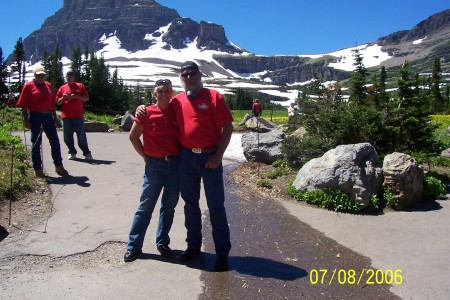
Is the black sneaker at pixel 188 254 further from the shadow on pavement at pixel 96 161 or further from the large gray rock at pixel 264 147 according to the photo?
the large gray rock at pixel 264 147

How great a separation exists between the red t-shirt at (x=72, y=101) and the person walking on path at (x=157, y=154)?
6.05 m

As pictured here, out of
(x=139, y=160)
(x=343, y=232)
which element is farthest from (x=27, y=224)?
(x=139, y=160)

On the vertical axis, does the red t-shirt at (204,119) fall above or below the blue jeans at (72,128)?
above

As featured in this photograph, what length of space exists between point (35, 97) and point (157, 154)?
189 inches

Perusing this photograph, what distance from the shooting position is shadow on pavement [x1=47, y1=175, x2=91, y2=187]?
29.5 ft

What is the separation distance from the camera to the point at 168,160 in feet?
17.5

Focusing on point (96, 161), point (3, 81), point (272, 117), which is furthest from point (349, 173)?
point (3, 81)

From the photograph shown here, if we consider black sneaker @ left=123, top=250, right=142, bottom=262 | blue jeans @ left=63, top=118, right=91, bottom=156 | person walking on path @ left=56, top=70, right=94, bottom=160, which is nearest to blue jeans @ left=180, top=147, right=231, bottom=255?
black sneaker @ left=123, top=250, right=142, bottom=262

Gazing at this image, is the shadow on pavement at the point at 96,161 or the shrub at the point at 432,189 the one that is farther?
the shadow on pavement at the point at 96,161

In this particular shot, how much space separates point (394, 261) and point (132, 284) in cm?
340

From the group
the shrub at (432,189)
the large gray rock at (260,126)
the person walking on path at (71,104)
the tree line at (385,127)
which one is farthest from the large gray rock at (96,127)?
the shrub at (432,189)

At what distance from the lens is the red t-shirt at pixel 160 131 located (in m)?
5.31
